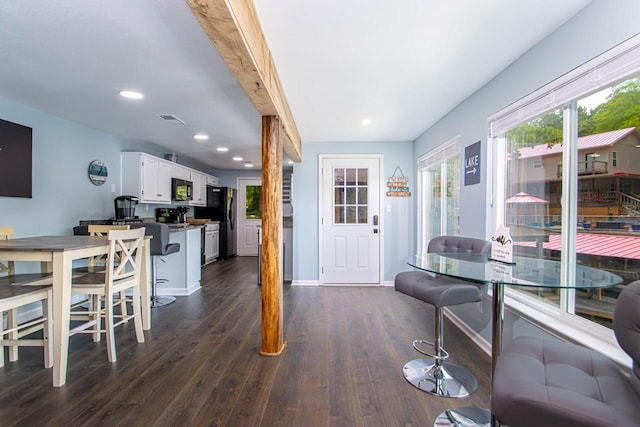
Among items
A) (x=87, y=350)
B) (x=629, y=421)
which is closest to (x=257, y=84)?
(x=629, y=421)

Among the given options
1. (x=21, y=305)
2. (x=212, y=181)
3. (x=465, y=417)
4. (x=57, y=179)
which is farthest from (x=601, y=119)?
(x=212, y=181)

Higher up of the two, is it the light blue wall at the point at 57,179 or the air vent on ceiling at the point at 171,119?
the air vent on ceiling at the point at 171,119

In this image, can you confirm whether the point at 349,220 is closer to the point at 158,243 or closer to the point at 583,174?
the point at 158,243

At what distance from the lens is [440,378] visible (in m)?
2.04

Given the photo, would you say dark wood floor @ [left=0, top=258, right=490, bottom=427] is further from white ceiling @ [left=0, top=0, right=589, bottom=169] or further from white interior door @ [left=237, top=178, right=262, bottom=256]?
white interior door @ [left=237, top=178, right=262, bottom=256]

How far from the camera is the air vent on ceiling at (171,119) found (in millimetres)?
3405

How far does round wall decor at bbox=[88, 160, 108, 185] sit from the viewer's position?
3.90m

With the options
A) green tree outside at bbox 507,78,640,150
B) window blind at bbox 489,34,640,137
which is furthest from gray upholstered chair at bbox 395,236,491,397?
window blind at bbox 489,34,640,137

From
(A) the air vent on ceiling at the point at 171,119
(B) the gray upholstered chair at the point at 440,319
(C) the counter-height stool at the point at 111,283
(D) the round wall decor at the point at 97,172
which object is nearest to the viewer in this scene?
(B) the gray upholstered chair at the point at 440,319

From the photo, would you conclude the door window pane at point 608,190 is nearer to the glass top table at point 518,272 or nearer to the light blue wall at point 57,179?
the glass top table at point 518,272

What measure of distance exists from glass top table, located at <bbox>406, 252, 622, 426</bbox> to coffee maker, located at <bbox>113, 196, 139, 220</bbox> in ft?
12.7

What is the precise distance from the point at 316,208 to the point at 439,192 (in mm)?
1768

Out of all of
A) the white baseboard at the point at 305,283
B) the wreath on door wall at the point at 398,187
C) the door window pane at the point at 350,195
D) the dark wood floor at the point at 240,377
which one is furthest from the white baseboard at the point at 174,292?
the wreath on door wall at the point at 398,187

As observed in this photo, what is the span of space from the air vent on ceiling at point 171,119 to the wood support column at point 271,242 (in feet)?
5.11
